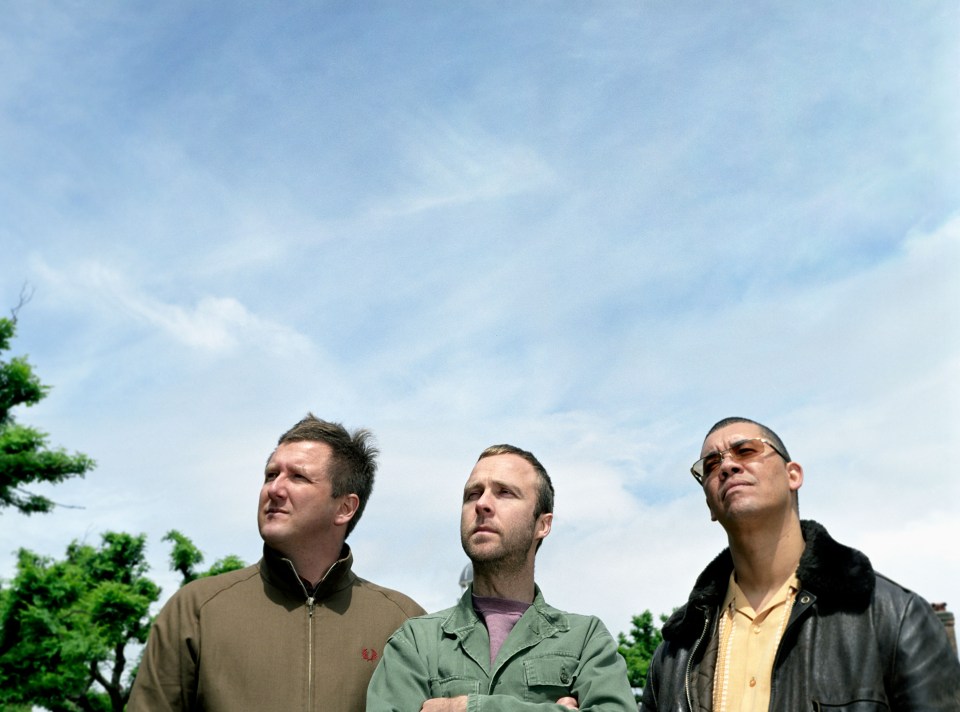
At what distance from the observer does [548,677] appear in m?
4.38

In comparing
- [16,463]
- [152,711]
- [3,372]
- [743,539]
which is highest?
[3,372]

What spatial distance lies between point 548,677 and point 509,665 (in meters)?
0.19

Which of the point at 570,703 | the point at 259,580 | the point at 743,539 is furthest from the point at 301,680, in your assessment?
the point at 743,539

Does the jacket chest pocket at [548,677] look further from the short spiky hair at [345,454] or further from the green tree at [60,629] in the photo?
the green tree at [60,629]

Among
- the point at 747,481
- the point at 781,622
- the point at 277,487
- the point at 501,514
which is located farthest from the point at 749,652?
the point at 277,487

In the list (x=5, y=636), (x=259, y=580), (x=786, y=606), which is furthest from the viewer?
(x=5, y=636)

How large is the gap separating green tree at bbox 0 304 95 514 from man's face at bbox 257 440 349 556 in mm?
23536

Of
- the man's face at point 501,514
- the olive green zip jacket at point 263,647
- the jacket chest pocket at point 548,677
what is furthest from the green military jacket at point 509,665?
the olive green zip jacket at point 263,647

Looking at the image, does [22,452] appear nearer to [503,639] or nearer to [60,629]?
[60,629]

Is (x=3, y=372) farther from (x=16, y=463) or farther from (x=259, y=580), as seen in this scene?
(x=259, y=580)

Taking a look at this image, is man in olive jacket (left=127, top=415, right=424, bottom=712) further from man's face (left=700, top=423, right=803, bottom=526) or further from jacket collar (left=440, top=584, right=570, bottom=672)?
man's face (left=700, top=423, right=803, bottom=526)

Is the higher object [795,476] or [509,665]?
[795,476]

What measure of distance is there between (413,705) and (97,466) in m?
26.0

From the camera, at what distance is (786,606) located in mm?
4707
